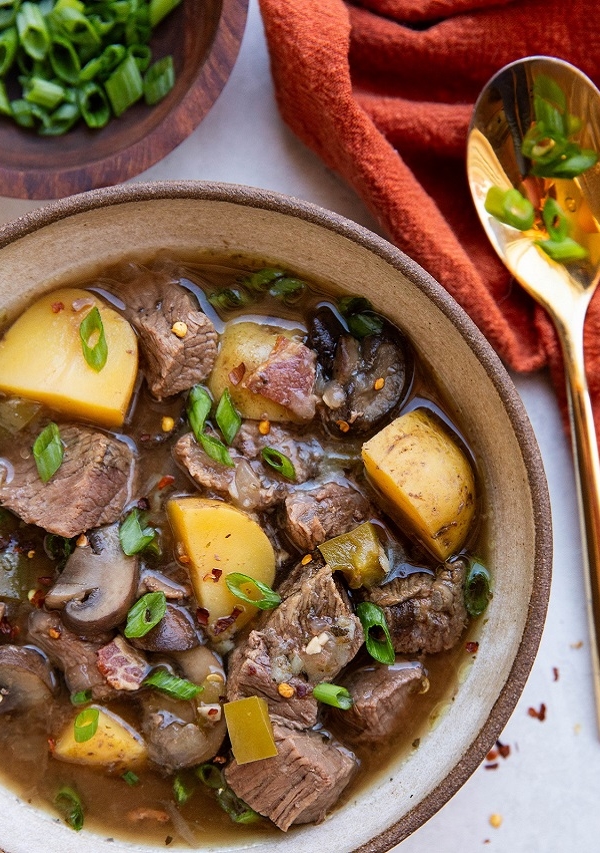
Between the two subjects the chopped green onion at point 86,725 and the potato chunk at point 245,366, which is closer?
the chopped green onion at point 86,725

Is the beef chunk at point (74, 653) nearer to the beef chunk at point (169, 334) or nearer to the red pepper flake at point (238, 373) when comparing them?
the beef chunk at point (169, 334)

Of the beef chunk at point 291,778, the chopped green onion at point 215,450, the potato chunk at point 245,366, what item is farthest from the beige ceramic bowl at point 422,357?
the chopped green onion at point 215,450

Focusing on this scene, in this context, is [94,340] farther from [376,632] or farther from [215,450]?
[376,632]

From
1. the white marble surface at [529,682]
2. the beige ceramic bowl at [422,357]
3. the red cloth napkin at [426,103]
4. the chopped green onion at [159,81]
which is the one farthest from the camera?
the white marble surface at [529,682]

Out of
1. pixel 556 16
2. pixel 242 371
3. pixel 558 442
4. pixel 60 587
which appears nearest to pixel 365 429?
pixel 242 371

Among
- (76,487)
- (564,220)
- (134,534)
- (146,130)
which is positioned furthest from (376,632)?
(146,130)

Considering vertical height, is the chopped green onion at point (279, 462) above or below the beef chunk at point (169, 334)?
below

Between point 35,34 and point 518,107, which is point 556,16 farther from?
point 35,34
